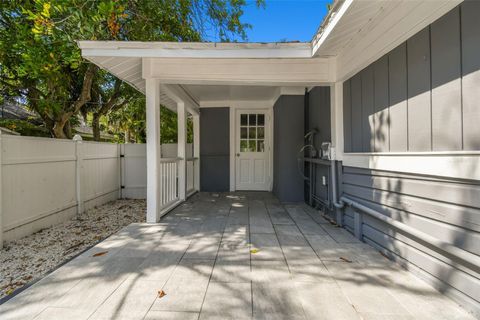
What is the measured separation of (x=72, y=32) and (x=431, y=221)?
14.6ft

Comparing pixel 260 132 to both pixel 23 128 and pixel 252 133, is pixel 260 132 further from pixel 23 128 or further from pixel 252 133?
pixel 23 128

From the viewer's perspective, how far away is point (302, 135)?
4.64 metres

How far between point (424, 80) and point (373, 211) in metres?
1.20

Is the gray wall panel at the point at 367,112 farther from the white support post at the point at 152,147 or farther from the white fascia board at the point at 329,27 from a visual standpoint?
the white support post at the point at 152,147

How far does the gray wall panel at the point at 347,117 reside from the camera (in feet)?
9.99

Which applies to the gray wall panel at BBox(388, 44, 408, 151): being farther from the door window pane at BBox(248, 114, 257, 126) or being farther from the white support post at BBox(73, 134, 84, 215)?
the white support post at BBox(73, 134, 84, 215)

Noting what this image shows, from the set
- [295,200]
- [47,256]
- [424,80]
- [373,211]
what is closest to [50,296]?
[47,256]

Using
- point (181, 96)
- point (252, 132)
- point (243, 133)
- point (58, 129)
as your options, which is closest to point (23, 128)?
point (58, 129)

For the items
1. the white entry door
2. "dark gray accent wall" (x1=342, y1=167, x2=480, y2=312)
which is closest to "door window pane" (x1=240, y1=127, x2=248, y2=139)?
the white entry door

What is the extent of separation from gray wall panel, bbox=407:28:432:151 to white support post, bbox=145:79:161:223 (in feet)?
9.12

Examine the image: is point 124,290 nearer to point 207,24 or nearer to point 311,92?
point 311,92

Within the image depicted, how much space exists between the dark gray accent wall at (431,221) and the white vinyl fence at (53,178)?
3928mm

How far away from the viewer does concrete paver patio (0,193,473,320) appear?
1.50m

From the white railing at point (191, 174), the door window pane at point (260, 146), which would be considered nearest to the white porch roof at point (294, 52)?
the white railing at point (191, 174)
